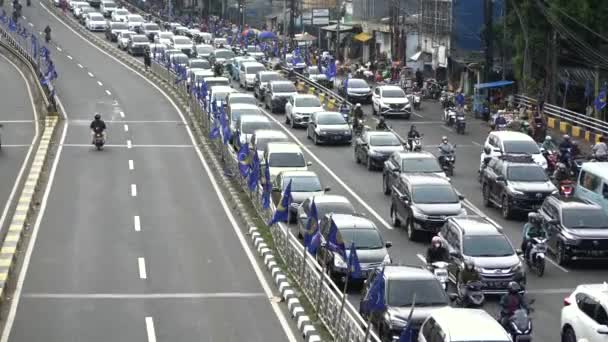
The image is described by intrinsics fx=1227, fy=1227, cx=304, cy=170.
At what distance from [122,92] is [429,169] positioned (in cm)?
3324

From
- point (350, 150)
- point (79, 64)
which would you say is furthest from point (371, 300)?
point (79, 64)

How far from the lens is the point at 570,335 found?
22203 mm

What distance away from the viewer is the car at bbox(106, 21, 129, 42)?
315 feet

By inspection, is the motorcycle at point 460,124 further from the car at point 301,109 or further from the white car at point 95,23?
the white car at point 95,23

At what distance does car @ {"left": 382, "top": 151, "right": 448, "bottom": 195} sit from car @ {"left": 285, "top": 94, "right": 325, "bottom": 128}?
50.5ft

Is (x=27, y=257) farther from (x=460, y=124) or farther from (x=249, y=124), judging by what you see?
(x=460, y=124)

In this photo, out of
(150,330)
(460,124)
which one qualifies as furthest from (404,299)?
(460,124)

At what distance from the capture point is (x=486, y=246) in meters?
27.8

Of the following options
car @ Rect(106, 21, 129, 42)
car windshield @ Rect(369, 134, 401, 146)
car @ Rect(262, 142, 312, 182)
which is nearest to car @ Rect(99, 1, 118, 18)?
car @ Rect(106, 21, 129, 42)

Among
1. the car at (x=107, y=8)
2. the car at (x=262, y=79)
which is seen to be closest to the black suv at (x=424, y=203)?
the car at (x=262, y=79)

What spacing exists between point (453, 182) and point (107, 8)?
82206 millimetres

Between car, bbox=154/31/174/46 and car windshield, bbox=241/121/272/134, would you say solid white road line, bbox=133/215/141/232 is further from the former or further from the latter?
car, bbox=154/31/174/46

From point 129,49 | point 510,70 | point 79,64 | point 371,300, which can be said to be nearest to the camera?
point 371,300

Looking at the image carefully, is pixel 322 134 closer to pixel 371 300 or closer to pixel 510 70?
pixel 510 70
